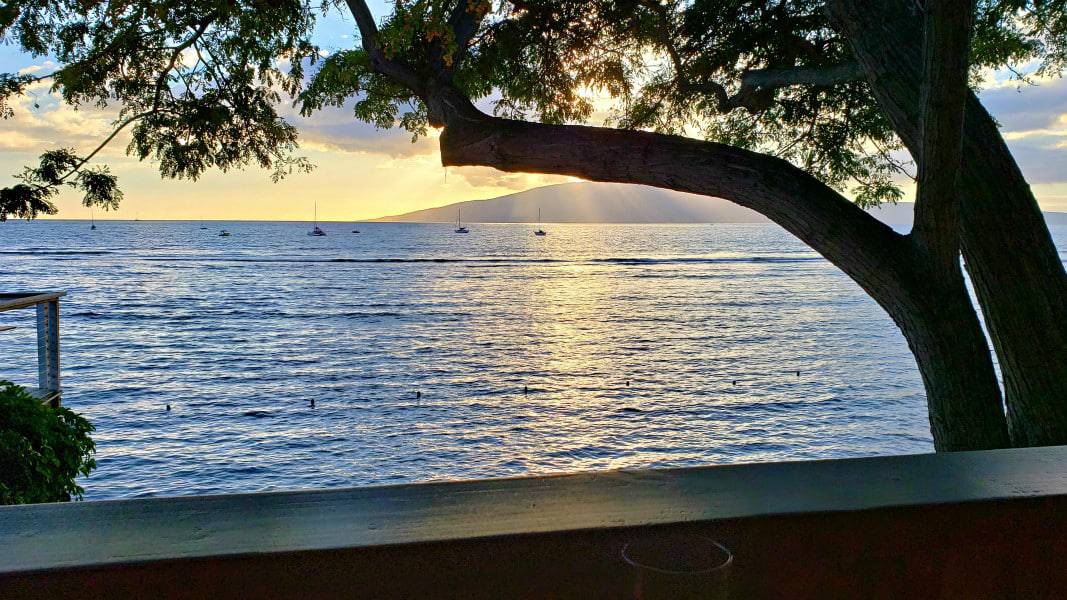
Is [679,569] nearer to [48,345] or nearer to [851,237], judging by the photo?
[851,237]

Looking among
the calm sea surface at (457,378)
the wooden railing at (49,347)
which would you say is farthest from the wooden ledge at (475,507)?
Result: the calm sea surface at (457,378)

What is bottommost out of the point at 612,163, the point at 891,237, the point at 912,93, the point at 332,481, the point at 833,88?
the point at 332,481

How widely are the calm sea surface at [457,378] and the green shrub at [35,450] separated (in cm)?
762

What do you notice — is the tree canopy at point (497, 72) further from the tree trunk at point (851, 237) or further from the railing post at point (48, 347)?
the railing post at point (48, 347)

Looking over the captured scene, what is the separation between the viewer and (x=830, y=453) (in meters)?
15.0

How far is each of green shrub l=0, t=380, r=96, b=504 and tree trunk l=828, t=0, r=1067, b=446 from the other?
17.8 ft

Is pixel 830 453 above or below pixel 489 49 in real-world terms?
below

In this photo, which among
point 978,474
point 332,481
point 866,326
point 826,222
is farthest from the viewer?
point 866,326

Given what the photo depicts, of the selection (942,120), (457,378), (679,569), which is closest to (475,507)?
(679,569)

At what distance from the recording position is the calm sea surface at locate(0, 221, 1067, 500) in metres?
14.9

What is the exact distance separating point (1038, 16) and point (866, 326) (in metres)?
29.8

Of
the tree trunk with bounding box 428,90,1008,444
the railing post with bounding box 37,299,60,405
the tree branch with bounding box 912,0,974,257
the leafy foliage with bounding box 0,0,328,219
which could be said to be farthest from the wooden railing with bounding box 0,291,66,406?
the tree branch with bounding box 912,0,974,257

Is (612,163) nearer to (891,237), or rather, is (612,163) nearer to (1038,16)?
(891,237)

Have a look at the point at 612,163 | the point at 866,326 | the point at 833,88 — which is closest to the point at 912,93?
the point at 612,163
